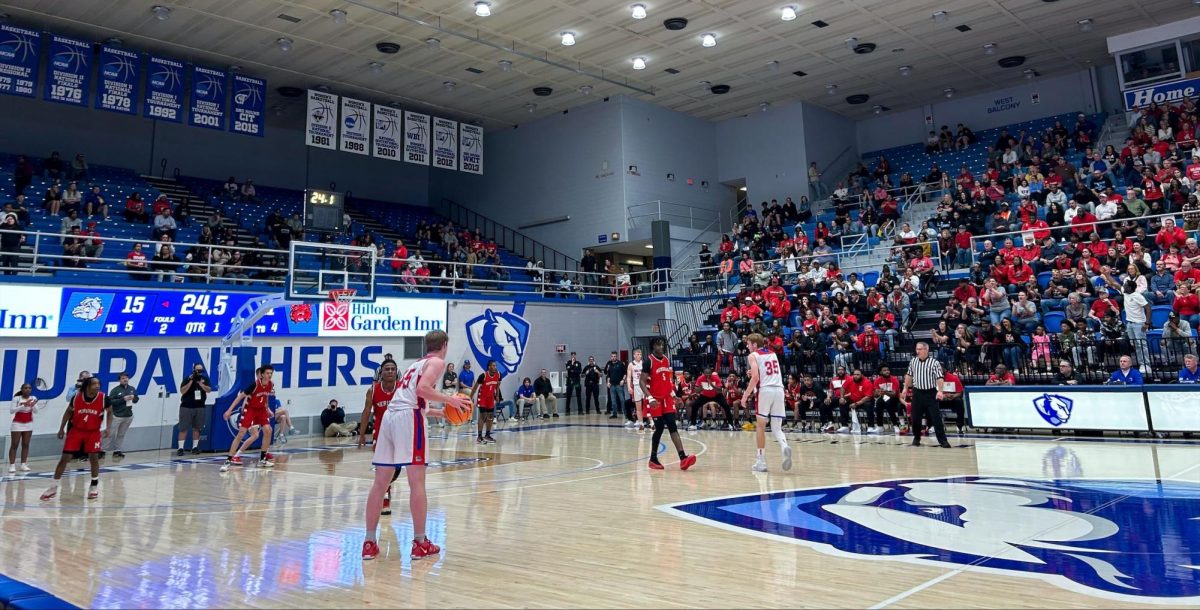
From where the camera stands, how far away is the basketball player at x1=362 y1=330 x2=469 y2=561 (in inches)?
224

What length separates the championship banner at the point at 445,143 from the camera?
24.4m

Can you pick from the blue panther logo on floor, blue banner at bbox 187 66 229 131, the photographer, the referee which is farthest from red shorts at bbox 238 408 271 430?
blue banner at bbox 187 66 229 131

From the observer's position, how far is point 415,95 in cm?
2550

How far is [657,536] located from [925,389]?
7.92m

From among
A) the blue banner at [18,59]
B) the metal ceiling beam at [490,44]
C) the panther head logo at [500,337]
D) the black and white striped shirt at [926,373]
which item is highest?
the metal ceiling beam at [490,44]

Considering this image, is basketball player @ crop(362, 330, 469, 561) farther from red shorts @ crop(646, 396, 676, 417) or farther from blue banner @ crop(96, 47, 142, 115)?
blue banner @ crop(96, 47, 142, 115)

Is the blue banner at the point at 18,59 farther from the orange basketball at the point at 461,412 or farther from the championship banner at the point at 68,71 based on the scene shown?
the orange basketball at the point at 461,412

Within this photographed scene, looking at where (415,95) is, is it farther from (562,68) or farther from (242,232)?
(242,232)

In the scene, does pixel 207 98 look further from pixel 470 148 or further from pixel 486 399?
pixel 486 399

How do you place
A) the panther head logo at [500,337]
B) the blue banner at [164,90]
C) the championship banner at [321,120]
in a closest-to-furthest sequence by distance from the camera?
the blue banner at [164,90] < the championship banner at [321,120] < the panther head logo at [500,337]

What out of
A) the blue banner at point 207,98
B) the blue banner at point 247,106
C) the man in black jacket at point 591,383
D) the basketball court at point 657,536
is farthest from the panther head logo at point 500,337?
the basketball court at point 657,536

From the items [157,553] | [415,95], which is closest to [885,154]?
[415,95]

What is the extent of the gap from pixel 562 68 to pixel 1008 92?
16.6 metres

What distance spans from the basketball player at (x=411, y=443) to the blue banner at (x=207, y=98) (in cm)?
1767
